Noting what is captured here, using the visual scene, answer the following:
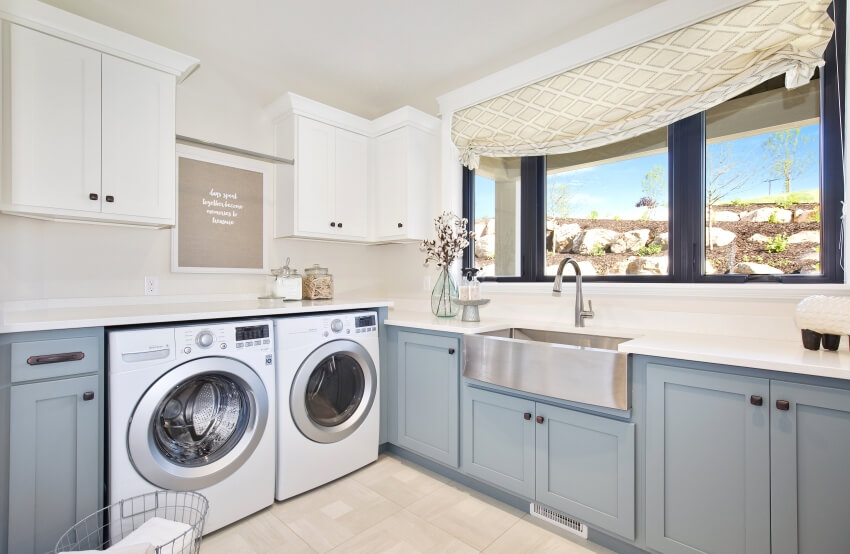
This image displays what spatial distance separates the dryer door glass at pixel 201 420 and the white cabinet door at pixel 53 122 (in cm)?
97

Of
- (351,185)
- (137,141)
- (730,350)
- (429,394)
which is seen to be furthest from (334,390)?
(730,350)

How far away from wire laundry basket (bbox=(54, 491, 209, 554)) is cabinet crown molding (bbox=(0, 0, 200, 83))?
1.99 m

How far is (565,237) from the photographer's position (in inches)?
103

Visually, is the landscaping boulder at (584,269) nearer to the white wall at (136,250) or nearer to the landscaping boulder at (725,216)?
the landscaping boulder at (725,216)

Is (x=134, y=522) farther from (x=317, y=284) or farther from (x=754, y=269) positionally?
(x=754, y=269)

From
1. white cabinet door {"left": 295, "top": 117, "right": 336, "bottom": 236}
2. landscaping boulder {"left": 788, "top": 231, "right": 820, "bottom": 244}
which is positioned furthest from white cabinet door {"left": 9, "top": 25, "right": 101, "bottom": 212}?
landscaping boulder {"left": 788, "top": 231, "right": 820, "bottom": 244}

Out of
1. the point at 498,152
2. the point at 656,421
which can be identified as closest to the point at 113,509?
the point at 656,421

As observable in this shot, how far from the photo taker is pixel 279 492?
6.75ft

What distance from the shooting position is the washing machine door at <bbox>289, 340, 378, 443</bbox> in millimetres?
2139

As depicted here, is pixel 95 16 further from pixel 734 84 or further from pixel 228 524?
pixel 734 84

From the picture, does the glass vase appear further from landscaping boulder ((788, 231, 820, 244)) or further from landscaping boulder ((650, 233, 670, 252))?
landscaping boulder ((788, 231, 820, 244))

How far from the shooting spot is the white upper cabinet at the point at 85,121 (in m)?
1.72

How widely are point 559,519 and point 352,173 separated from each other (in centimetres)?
247

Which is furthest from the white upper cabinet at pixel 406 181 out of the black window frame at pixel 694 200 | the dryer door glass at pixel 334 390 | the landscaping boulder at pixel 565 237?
the dryer door glass at pixel 334 390
